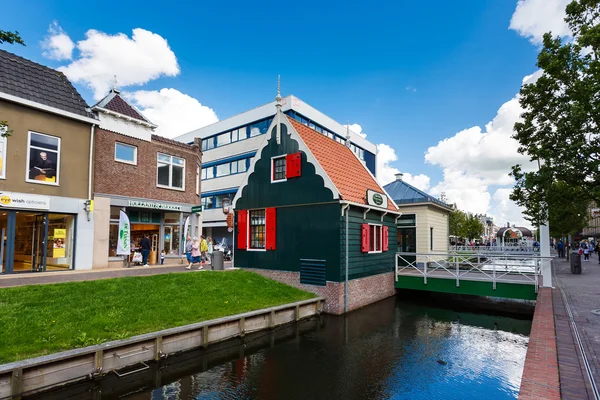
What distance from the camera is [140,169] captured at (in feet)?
64.1

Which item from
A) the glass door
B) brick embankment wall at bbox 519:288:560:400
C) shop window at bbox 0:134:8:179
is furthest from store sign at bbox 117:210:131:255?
brick embankment wall at bbox 519:288:560:400

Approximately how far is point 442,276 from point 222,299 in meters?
10.0

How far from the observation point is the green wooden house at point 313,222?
45.7ft

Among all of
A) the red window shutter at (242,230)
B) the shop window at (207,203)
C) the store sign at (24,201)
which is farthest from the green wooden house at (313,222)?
the shop window at (207,203)

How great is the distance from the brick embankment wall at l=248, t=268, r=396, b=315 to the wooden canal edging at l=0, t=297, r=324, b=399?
10.1ft

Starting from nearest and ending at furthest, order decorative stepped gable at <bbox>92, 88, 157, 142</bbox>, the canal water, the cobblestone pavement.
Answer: the cobblestone pavement, the canal water, decorative stepped gable at <bbox>92, 88, 157, 142</bbox>

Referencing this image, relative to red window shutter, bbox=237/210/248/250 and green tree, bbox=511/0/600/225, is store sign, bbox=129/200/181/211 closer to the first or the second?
red window shutter, bbox=237/210/248/250

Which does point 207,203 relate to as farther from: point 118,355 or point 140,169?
point 118,355

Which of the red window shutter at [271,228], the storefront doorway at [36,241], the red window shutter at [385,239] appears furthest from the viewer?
the red window shutter at [385,239]

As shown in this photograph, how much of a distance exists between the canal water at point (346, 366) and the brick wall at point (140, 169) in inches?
484

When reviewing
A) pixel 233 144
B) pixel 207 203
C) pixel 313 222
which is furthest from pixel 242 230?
pixel 207 203

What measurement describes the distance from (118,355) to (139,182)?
44.2 ft

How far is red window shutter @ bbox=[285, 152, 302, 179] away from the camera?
14.9 m

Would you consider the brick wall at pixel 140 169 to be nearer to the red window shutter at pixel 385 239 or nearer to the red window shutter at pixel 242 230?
the red window shutter at pixel 242 230
